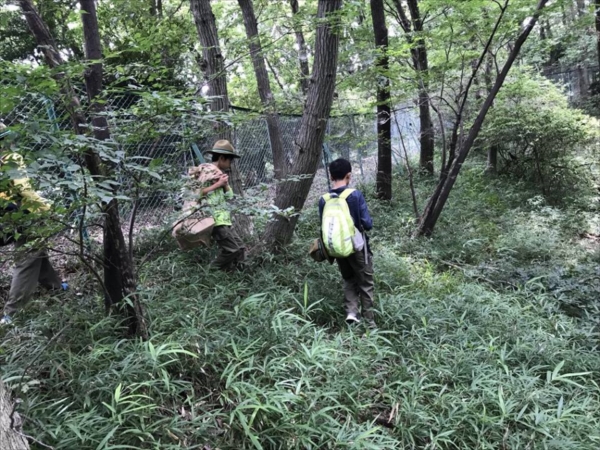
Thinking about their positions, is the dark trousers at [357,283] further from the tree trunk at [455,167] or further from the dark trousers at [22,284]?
the tree trunk at [455,167]

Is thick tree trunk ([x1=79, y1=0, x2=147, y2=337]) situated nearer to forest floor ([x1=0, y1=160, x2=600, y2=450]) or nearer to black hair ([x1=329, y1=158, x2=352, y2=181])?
forest floor ([x1=0, y1=160, x2=600, y2=450])

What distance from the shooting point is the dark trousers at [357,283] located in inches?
141

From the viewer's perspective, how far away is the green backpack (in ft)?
11.2

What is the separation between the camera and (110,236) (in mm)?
2572

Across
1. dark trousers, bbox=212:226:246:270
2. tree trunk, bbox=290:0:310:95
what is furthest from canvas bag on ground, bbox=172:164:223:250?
tree trunk, bbox=290:0:310:95

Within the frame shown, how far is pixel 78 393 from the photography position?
7.20 feet

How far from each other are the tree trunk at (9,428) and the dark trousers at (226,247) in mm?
2472

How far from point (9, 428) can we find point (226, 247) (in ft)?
8.50

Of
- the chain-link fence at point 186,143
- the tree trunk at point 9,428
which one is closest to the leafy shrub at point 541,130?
the chain-link fence at point 186,143

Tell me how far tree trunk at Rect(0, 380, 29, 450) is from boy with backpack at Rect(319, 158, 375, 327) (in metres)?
2.38

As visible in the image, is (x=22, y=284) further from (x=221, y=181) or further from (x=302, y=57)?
(x=302, y=57)

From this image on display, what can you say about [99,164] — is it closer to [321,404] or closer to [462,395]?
[321,404]

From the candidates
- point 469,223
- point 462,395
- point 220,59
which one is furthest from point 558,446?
point 469,223

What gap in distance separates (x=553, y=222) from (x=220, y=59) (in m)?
5.92
